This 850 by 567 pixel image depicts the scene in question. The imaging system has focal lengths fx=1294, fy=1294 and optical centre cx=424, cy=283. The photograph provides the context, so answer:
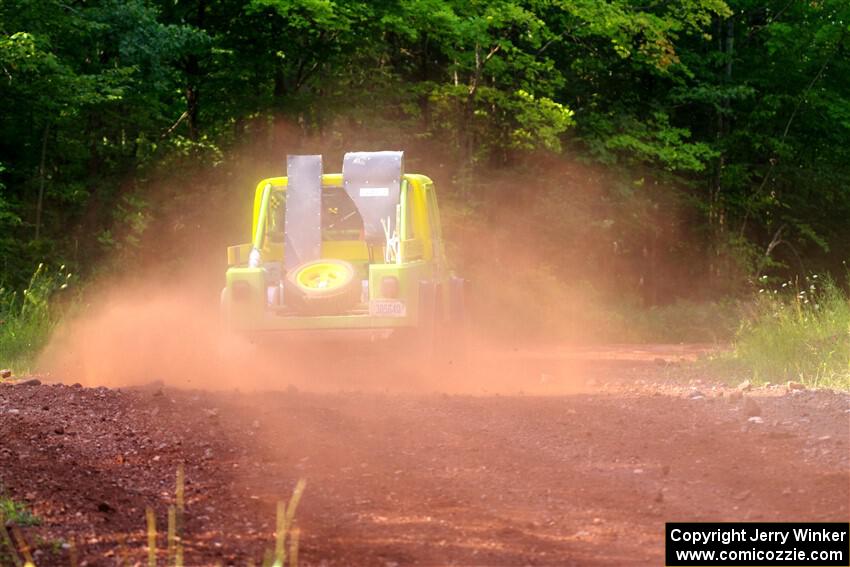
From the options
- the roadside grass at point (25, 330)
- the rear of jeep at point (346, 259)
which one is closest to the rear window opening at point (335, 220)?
the rear of jeep at point (346, 259)

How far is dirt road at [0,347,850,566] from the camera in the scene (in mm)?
5656

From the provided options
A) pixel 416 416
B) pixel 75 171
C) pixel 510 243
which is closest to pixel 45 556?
pixel 416 416

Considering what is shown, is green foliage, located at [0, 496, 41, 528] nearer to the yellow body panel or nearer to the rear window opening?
the yellow body panel

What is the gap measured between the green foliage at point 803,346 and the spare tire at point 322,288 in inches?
167

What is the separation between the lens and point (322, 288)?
1327 centimetres

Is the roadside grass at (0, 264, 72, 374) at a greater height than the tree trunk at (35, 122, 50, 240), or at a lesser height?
lesser

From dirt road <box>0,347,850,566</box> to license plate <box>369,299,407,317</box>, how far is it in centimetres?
143

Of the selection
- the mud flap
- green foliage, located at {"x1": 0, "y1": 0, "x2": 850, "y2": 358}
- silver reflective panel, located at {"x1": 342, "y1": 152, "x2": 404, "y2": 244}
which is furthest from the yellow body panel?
green foliage, located at {"x1": 0, "y1": 0, "x2": 850, "y2": 358}

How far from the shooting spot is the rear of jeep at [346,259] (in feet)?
43.0

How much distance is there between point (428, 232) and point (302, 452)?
20.9ft

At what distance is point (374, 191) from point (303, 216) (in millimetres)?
825

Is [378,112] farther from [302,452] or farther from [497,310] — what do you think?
[302,452]

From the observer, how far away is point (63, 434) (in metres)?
8.70

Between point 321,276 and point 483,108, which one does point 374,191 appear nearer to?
point 321,276
